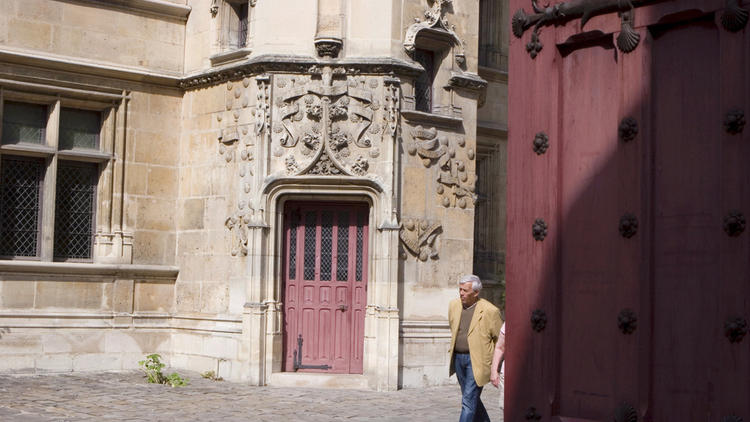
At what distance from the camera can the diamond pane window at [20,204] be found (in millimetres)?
13234

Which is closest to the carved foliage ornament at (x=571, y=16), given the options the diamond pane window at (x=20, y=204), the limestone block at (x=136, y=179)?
the diamond pane window at (x=20, y=204)

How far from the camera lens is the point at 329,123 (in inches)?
509

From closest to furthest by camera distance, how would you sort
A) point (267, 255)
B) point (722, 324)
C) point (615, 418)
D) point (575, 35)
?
point (722, 324), point (615, 418), point (575, 35), point (267, 255)

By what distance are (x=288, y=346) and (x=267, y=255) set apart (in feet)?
4.01

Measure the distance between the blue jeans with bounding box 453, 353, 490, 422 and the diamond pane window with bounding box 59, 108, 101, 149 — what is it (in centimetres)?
800

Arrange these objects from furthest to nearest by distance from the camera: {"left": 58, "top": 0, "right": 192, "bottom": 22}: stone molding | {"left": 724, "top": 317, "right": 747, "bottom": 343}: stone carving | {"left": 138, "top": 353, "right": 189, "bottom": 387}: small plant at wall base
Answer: {"left": 58, "top": 0, "right": 192, "bottom": 22}: stone molding < {"left": 138, "top": 353, "right": 189, "bottom": 387}: small plant at wall base < {"left": 724, "top": 317, "right": 747, "bottom": 343}: stone carving

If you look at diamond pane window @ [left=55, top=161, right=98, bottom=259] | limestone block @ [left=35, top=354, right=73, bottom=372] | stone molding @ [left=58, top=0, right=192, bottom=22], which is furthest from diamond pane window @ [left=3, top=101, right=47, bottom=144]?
limestone block @ [left=35, top=354, right=73, bottom=372]

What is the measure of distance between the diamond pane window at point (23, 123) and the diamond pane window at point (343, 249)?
165 inches

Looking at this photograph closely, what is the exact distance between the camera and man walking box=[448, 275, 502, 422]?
24.7ft

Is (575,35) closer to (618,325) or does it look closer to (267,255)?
(618,325)

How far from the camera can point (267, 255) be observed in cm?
1301

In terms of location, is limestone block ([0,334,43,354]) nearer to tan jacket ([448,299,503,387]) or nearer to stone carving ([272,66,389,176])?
stone carving ([272,66,389,176])

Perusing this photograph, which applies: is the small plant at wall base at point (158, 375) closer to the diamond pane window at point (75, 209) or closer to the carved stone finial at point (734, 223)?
the diamond pane window at point (75, 209)

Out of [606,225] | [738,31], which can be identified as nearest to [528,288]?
[606,225]
